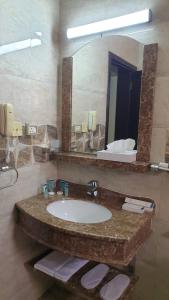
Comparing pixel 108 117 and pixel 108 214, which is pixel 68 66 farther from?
pixel 108 214

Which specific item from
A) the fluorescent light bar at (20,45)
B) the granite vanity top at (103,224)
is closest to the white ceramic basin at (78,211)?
the granite vanity top at (103,224)

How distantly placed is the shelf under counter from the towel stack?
21cm

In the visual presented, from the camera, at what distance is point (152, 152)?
1.40 meters

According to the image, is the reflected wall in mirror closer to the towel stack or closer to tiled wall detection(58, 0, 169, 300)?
tiled wall detection(58, 0, 169, 300)

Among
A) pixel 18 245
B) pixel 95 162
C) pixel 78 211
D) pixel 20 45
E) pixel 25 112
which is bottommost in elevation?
pixel 18 245

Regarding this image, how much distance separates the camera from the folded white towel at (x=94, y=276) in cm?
142

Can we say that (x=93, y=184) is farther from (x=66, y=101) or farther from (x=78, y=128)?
(x=66, y=101)

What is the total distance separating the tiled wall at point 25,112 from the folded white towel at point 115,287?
1.96 feet

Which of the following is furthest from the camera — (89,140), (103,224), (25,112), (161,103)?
(89,140)

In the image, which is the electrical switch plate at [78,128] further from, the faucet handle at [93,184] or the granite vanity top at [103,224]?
the granite vanity top at [103,224]

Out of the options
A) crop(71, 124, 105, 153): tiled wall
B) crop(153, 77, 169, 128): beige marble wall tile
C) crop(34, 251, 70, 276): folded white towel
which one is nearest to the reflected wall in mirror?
crop(71, 124, 105, 153): tiled wall

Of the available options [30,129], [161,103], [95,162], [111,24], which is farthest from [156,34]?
[30,129]

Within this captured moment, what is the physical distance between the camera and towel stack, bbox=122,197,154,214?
4.54 feet

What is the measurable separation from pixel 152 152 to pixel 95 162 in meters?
0.37
